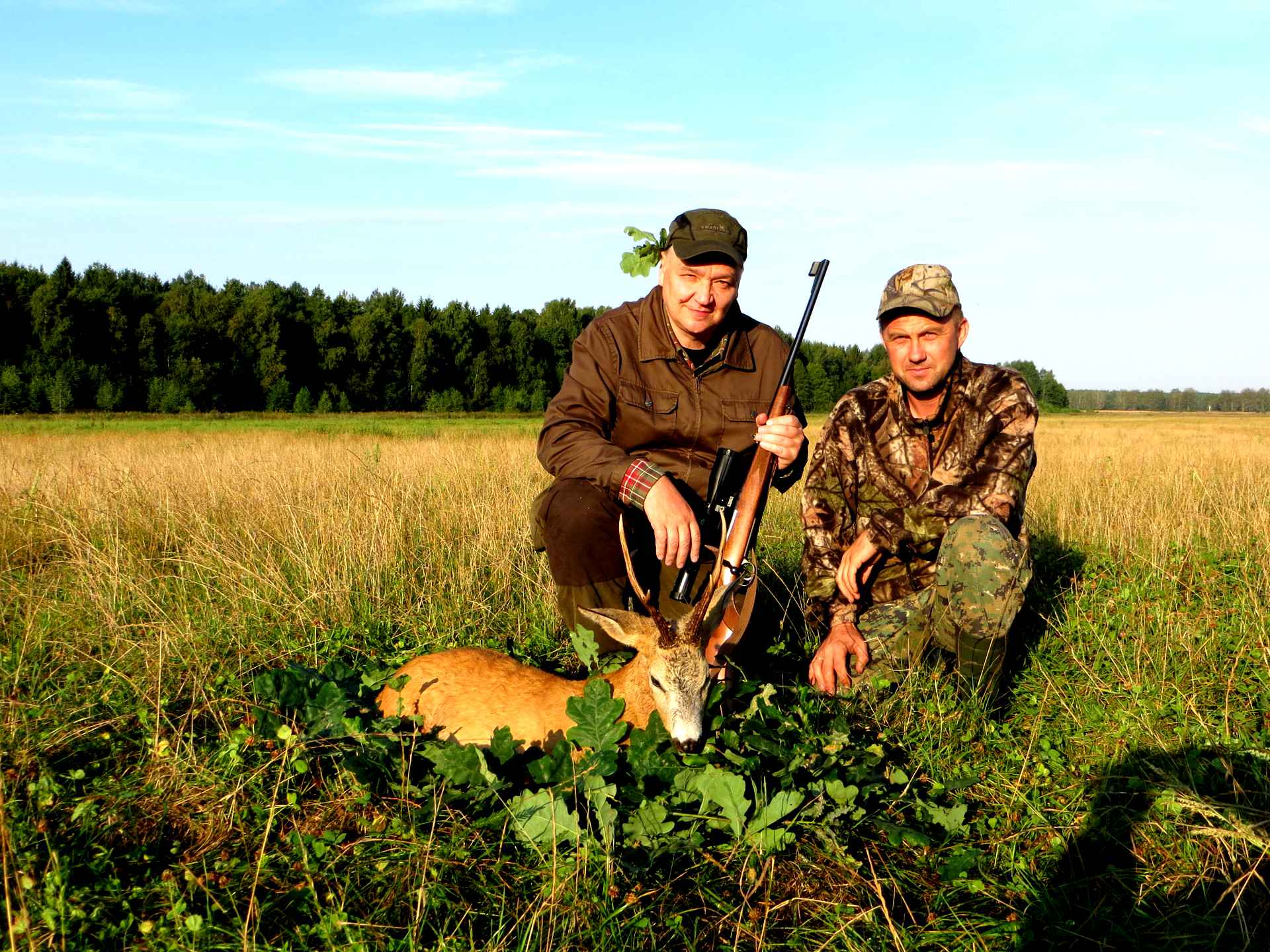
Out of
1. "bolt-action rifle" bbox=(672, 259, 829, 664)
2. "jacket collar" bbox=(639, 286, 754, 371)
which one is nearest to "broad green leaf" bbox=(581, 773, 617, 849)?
"bolt-action rifle" bbox=(672, 259, 829, 664)

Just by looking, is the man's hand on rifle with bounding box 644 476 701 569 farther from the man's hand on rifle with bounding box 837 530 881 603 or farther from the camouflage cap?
the camouflage cap

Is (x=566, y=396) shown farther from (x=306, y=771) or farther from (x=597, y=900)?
(x=597, y=900)

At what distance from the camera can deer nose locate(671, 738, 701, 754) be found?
3582 millimetres

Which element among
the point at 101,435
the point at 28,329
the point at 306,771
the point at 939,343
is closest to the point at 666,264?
the point at 939,343

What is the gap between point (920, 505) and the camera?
202 inches

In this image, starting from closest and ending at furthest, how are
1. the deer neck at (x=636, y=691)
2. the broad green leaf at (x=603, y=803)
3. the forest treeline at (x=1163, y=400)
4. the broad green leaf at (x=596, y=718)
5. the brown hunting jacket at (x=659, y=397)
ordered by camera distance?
the broad green leaf at (x=603, y=803) → the broad green leaf at (x=596, y=718) → the deer neck at (x=636, y=691) → the brown hunting jacket at (x=659, y=397) → the forest treeline at (x=1163, y=400)

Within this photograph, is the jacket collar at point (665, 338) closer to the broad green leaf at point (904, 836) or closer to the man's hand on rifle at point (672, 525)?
the man's hand on rifle at point (672, 525)

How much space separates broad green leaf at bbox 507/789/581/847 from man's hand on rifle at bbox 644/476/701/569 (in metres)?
1.60

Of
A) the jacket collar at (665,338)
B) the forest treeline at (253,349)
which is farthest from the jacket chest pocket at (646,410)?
the forest treeline at (253,349)

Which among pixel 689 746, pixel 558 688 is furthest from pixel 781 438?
pixel 689 746

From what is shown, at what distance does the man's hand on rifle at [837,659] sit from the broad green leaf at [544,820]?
197cm

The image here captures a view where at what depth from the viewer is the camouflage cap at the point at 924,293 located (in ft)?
15.8

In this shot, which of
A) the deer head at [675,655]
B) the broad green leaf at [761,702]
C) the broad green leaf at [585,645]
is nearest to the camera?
the deer head at [675,655]

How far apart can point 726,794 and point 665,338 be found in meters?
2.94
